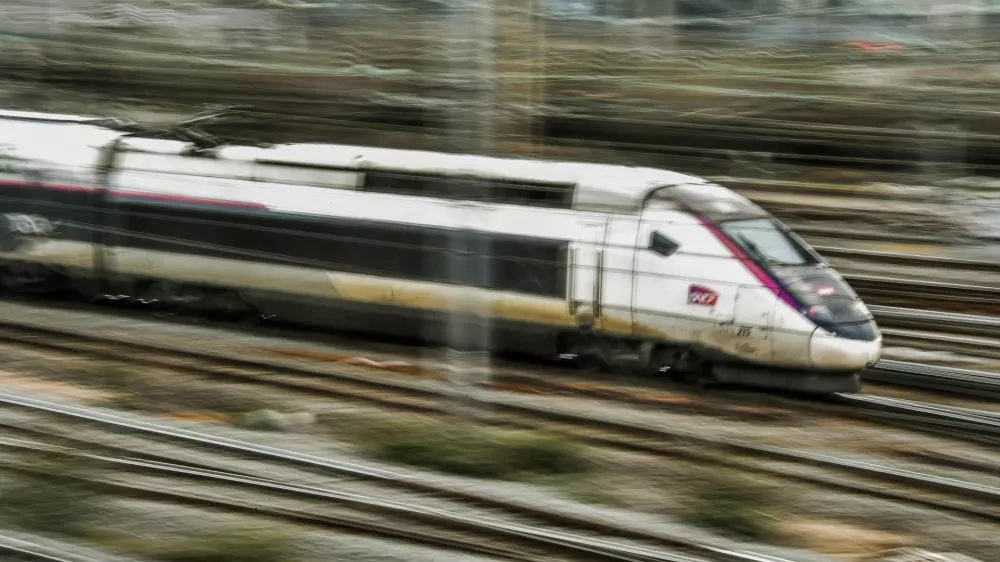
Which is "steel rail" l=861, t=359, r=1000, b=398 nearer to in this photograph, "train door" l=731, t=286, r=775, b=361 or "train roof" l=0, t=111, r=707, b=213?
"train door" l=731, t=286, r=775, b=361

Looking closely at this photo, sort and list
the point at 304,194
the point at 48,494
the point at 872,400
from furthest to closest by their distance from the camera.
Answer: the point at 304,194, the point at 872,400, the point at 48,494

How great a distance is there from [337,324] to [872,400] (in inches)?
178

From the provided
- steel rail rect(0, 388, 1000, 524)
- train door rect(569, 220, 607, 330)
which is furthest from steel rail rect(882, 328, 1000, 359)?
steel rail rect(0, 388, 1000, 524)

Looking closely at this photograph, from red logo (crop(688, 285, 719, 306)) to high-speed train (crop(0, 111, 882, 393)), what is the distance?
0.02 m

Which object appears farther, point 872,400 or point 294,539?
point 872,400

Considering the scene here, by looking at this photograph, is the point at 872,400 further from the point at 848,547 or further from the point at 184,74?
the point at 184,74

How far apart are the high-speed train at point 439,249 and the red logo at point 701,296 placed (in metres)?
0.02

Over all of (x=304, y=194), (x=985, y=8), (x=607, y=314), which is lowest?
(x=607, y=314)

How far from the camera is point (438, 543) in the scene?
493cm

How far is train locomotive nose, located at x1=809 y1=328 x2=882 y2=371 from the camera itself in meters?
8.01

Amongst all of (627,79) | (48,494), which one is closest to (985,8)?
(627,79)

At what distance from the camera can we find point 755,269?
8.09m

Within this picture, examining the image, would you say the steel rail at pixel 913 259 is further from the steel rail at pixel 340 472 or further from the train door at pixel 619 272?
the steel rail at pixel 340 472

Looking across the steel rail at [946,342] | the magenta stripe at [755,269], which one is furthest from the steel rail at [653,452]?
the steel rail at [946,342]
